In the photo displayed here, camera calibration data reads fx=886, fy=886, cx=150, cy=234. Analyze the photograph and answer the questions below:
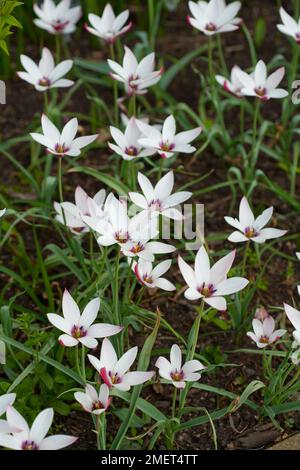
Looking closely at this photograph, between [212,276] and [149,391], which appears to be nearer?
[212,276]

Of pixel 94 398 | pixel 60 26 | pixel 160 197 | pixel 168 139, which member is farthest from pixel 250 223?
pixel 60 26

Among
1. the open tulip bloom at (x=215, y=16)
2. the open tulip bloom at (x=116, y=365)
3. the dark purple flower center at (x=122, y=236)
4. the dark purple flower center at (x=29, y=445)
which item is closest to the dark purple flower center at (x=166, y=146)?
the dark purple flower center at (x=122, y=236)

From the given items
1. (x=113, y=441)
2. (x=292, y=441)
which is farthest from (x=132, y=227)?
(x=292, y=441)

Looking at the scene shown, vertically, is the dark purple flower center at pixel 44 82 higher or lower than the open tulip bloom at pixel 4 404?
higher

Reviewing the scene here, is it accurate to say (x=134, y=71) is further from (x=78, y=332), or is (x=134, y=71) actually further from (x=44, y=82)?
(x=78, y=332)

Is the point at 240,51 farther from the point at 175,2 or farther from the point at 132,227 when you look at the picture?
the point at 132,227

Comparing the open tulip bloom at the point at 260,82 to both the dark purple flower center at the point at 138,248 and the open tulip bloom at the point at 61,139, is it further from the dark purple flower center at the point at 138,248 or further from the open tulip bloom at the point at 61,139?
the dark purple flower center at the point at 138,248

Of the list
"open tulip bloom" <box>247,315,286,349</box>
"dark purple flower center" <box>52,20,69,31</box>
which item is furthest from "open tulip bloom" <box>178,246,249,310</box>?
"dark purple flower center" <box>52,20,69,31</box>
